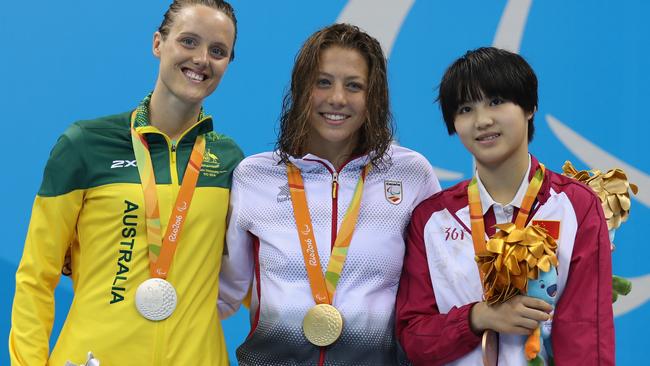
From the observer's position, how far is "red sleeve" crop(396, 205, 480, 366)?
2441 millimetres

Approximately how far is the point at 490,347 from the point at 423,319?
0.23 m

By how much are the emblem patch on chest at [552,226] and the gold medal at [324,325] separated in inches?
26.1

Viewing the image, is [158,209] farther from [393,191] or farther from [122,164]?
[393,191]

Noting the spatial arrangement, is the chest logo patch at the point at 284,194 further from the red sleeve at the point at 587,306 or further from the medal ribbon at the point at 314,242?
the red sleeve at the point at 587,306

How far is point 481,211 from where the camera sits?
2.52m

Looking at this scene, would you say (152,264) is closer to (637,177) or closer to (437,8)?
(437,8)

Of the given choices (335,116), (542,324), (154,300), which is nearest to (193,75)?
(335,116)

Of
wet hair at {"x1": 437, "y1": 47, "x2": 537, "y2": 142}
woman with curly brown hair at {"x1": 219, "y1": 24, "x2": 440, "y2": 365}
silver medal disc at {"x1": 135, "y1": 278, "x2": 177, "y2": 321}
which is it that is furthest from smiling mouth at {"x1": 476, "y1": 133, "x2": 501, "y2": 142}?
silver medal disc at {"x1": 135, "y1": 278, "x2": 177, "y2": 321}

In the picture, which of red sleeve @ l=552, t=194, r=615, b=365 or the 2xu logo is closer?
red sleeve @ l=552, t=194, r=615, b=365

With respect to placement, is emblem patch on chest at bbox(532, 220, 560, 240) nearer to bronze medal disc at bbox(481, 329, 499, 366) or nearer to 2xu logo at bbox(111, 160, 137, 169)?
bronze medal disc at bbox(481, 329, 499, 366)

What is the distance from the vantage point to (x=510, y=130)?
2482 mm

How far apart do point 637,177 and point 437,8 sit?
1.38 metres

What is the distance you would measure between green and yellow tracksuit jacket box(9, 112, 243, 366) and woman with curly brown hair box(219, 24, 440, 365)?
0.54ft

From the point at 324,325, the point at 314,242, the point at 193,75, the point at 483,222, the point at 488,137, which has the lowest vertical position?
the point at 324,325
